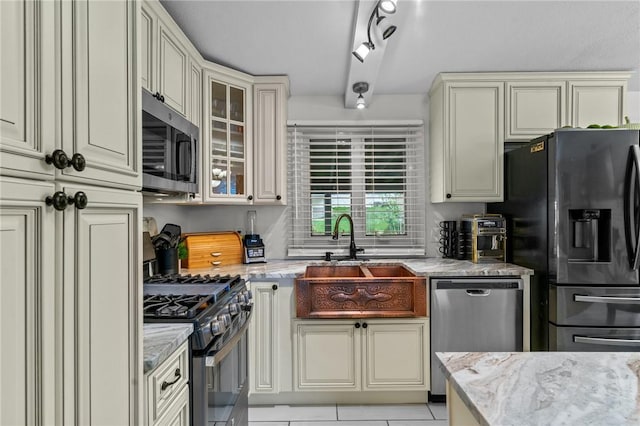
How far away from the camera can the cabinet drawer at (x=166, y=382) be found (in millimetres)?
1047

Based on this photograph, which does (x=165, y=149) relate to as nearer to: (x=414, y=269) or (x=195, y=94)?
(x=195, y=94)

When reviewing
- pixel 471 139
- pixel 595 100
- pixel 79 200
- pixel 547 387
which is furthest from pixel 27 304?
pixel 595 100

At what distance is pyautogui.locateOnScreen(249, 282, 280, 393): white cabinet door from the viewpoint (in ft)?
8.15

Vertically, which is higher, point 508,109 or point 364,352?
point 508,109

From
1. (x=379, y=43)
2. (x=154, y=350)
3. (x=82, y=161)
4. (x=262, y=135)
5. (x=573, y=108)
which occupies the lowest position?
(x=154, y=350)

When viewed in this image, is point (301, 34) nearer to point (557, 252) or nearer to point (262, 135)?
point (262, 135)

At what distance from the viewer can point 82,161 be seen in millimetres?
708

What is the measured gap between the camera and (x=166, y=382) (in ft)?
3.74

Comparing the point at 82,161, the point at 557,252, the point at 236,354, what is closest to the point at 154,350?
the point at 82,161

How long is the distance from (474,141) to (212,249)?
2.17 meters

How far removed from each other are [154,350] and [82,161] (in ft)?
2.07

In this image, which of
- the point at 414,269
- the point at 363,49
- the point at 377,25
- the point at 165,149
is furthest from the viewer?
the point at 414,269

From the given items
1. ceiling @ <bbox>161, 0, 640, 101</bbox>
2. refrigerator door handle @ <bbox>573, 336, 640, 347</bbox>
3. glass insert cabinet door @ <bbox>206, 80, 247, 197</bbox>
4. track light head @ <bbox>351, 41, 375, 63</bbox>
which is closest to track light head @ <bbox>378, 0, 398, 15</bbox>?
ceiling @ <bbox>161, 0, 640, 101</bbox>

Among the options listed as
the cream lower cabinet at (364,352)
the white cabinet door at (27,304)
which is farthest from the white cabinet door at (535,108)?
the white cabinet door at (27,304)
